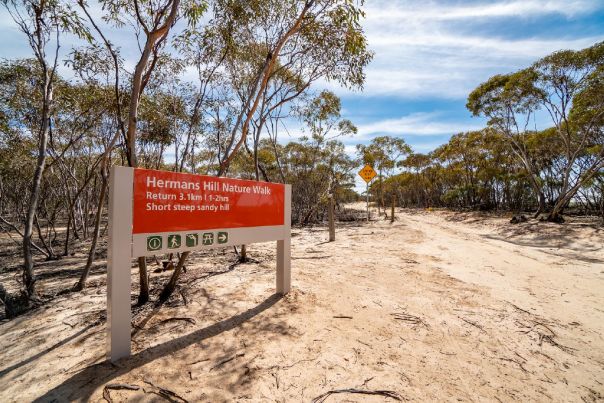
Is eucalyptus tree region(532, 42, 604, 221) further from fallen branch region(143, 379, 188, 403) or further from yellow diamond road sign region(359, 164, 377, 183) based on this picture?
fallen branch region(143, 379, 188, 403)

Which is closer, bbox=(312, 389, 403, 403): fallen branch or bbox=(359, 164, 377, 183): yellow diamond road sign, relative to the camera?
bbox=(312, 389, 403, 403): fallen branch

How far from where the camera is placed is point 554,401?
7.24 ft

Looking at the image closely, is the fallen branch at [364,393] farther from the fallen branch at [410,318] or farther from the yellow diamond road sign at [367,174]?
the yellow diamond road sign at [367,174]

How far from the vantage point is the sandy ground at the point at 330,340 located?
2281 millimetres

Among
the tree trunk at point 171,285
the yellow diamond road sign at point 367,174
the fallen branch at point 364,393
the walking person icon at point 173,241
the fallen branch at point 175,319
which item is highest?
the yellow diamond road sign at point 367,174

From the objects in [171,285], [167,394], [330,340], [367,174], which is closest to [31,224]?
[171,285]

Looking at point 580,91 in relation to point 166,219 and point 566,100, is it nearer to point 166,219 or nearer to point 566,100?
point 566,100

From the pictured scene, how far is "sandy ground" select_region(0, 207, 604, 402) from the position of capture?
2.28 metres

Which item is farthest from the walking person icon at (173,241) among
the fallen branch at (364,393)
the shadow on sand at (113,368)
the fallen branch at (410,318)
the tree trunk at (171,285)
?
the fallen branch at (410,318)

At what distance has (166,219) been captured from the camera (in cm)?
287

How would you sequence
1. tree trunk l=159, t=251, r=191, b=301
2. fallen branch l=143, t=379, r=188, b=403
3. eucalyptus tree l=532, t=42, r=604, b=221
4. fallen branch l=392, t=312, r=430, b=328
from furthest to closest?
eucalyptus tree l=532, t=42, r=604, b=221
tree trunk l=159, t=251, r=191, b=301
fallen branch l=392, t=312, r=430, b=328
fallen branch l=143, t=379, r=188, b=403

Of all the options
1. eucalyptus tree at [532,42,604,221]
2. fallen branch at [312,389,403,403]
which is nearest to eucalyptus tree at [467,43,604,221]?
eucalyptus tree at [532,42,604,221]

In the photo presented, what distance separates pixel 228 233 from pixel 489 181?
94.4 feet

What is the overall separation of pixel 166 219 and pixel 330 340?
212 cm
